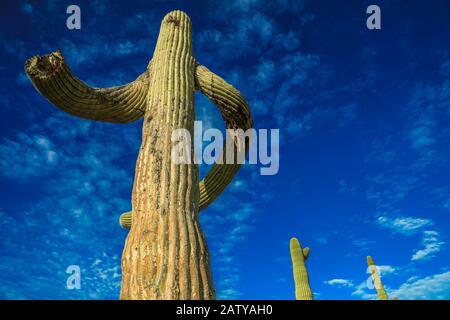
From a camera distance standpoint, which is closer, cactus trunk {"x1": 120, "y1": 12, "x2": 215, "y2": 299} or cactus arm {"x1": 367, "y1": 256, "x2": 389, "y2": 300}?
cactus trunk {"x1": 120, "y1": 12, "x2": 215, "y2": 299}

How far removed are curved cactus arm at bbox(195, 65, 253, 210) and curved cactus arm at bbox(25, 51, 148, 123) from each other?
624mm

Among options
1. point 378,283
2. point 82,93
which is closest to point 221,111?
point 82,93

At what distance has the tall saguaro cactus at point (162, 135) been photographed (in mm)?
2318

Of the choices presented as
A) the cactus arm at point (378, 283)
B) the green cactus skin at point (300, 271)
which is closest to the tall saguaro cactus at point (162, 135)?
the green cactus skin at point (300, 271)

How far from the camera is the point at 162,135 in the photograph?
2.87 meters

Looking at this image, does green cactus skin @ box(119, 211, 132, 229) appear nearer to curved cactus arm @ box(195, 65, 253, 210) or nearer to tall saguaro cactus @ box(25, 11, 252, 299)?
tall saguaro cactus @ box(25, 11, 252, 299)

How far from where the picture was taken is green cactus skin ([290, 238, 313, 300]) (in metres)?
10.5

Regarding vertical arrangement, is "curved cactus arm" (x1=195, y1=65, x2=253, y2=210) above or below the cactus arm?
above

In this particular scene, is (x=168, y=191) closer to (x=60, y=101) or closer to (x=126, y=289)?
(x=126, y=289)

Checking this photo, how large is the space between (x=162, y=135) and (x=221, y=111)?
1076 mm

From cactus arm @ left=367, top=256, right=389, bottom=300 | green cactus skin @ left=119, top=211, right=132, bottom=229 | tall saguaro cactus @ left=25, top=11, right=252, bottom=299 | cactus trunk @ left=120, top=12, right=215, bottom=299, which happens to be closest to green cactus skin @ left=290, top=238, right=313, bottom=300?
cactus arm @ left=367, top=256, right=389, bottom=300

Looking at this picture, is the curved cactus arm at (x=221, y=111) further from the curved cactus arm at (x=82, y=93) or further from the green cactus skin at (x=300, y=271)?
the green cactus skin at (x=300, y=271)

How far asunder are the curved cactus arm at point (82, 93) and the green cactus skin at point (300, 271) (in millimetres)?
8675
